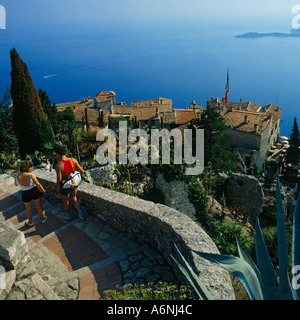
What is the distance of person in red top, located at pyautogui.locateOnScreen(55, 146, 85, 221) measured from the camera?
5168 millimetres

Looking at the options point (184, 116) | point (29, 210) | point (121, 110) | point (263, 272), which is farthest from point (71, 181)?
point (121, 110)

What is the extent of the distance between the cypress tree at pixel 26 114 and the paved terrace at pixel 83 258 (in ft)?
23.0

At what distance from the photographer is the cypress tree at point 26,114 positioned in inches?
468

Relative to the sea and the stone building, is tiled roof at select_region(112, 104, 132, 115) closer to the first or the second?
the stone building

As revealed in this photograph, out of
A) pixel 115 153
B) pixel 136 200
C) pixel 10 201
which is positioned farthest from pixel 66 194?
pixel 115 153

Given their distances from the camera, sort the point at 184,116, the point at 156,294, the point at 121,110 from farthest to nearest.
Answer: the point at 121,110 < the point at 184,116 < the point at 156,294

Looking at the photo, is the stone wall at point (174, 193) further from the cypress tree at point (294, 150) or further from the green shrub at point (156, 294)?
the cypress tree at point (294, 150)

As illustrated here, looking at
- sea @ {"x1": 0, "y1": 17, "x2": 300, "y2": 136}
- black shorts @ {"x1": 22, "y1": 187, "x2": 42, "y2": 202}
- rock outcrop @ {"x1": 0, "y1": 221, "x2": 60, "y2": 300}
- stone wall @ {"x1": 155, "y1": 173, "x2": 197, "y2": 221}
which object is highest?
sea @ {"x1": 0, "y1": 17, "x2": 300, "y2": 136}

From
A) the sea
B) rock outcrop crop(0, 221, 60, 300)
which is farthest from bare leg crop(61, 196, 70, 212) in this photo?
the sea

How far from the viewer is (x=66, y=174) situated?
525cm

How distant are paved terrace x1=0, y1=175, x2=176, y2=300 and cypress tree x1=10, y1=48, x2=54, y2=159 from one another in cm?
700

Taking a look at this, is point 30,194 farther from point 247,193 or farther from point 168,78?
point 168,78

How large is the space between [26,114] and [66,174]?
801 cm
